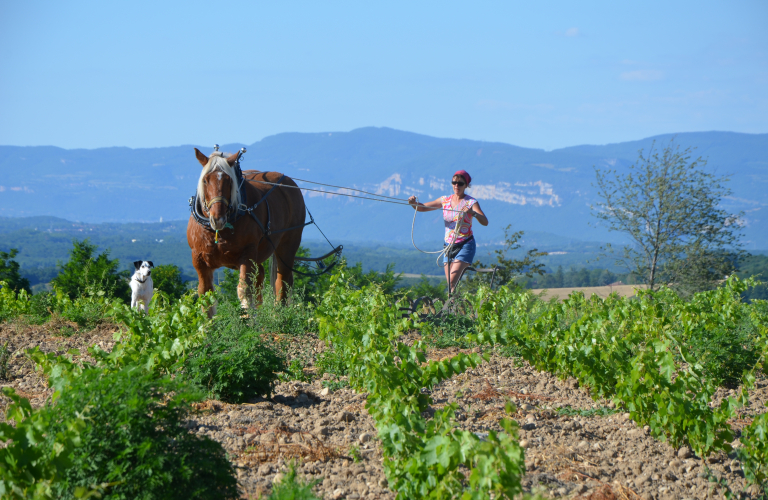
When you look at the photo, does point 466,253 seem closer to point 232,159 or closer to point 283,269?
point 283,269

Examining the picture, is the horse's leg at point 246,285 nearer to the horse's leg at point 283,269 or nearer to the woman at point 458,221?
the horse's leg at point 283,269

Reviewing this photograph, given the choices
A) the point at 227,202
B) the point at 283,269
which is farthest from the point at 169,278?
the point at 227,202

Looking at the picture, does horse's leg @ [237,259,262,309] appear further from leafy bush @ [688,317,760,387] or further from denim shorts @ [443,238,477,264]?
leafy bush @ [688,317,760,387]

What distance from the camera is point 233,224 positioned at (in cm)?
712

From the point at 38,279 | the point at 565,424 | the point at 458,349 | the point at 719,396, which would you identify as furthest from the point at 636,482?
the point at 38,279

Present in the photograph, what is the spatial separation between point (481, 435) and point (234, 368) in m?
1.75

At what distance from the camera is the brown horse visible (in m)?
6.77

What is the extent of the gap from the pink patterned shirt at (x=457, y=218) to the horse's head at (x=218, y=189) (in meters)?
2.77

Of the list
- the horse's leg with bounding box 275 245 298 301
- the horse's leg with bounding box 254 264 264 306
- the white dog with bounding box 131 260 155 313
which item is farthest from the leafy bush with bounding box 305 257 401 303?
the white dog with bounding box 131 260 155 313

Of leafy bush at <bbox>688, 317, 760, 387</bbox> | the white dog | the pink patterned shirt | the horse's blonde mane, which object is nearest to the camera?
leafy bush at <bbox>688, 317, 760, 387</bbox>

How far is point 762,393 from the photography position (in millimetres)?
5410

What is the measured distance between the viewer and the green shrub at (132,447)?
8.09ft

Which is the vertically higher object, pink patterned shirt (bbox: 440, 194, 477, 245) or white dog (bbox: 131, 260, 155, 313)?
pink patterned shirt (bbox: 440, 194, 477, 245)

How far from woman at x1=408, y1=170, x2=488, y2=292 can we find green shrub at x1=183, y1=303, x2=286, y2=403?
3816 mm
